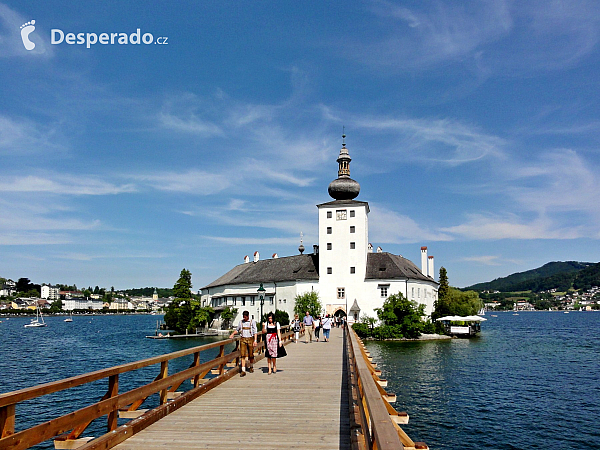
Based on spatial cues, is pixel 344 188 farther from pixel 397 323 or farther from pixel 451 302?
pixel 451 302

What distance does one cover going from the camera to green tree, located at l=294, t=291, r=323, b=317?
203 feet

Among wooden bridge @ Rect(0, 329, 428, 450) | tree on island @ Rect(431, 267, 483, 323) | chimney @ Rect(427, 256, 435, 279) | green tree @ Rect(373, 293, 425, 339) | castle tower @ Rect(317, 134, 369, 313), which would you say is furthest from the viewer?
chimney @ Rect(427, 256, 435, 279)

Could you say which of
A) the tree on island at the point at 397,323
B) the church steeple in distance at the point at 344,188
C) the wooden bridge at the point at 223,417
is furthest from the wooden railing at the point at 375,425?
the church steeple in distance at the point at 344,188

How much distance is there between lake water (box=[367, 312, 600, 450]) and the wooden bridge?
9983mm

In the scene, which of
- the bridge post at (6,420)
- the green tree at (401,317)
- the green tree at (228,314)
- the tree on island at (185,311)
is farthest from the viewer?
the tree on island at (185,311)

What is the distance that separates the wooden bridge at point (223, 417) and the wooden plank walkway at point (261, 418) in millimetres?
15

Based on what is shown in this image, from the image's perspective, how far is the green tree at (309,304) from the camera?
61.9m

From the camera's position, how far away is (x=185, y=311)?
75750 millimetres

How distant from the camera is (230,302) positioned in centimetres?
7519

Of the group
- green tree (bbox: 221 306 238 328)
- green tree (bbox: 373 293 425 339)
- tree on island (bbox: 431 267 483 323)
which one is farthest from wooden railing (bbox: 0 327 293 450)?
tree on island (bbox: 431 267 483 323)

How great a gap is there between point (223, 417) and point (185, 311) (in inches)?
2721

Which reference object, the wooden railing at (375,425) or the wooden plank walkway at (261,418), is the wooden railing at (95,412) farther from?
the wooden railing at (375,425)

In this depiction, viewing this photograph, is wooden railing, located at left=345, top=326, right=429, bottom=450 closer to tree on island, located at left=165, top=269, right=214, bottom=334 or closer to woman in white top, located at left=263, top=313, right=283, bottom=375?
woman in white top, located at left=263, top=313, right=283, bottom=375

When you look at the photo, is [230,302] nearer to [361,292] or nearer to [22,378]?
[361,292]
